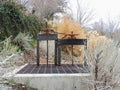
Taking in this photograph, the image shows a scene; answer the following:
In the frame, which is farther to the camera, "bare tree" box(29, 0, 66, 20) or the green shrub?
"bare tree" box(29, 0, 66, 20)

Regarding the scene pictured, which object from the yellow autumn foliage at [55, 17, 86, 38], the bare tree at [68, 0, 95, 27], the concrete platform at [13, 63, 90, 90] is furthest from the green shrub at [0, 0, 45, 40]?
the bare tree at [68, 0, 95, 27]

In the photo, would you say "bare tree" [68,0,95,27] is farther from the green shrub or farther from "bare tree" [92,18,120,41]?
the green shrub

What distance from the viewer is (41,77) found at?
199 inches

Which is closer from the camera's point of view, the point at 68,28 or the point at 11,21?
the point at 11,21

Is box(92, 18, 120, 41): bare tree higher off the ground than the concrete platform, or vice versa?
box(92, 18, 120, 41): bare tree

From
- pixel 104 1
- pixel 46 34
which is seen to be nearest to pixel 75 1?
pixel 104 1

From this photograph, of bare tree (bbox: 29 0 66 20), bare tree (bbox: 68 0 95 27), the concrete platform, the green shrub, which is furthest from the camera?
bare tree (bbox: 68 0 95 27)

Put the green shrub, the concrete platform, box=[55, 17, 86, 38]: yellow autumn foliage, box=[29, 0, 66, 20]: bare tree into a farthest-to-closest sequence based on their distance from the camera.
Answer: box=[29, 0, 66, 20]: bare tree
box=[55, 17, 86, 38]: yellow autumn foliage
the green shrub
the concrete platform

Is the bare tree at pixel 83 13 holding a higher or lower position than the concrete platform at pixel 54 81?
higher

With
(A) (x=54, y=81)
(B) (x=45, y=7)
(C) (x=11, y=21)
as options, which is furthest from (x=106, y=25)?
(A) (x=54, y=81)

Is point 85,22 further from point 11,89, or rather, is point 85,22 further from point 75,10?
point 11,89

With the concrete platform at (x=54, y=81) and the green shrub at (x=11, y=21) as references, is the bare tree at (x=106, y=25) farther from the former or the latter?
the concrete platform at (x=54, y=81)

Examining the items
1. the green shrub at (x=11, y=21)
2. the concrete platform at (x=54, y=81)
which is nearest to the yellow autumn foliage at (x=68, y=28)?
the green shrub at (x=11, y=21)

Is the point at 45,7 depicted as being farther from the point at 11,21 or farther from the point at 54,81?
the point at 54,81
